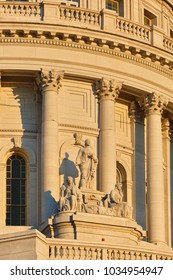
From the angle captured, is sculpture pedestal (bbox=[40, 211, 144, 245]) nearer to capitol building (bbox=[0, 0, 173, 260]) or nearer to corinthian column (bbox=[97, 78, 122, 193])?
capitol building (bbox=[0, 0, 173, 260])

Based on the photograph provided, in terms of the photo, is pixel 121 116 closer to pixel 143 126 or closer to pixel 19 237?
pixel 143 126

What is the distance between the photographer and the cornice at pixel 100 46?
2276 inches

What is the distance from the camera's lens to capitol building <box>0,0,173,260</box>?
57219mm

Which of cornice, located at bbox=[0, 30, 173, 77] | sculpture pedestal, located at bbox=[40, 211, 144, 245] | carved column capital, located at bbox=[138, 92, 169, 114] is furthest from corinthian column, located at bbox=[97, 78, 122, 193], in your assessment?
sculpture pedestal, located at bbox=[40, 211, 144, 245]

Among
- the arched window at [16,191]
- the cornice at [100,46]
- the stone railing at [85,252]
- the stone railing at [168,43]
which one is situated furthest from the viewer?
the stone railing at [168,43]

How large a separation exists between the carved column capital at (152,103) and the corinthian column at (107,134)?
1690 mm

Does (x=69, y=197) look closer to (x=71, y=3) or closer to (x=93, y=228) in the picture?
(x=93, y=228)

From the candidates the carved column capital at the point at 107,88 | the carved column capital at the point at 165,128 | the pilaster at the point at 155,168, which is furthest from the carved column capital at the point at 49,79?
the carved column capital at the point at 165,128

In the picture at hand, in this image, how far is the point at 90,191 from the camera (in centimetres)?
5472

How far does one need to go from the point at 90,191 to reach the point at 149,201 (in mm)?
5198

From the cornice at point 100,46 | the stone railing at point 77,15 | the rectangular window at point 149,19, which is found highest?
the rectangular window at point 149,19

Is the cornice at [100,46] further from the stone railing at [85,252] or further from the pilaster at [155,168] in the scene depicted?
the stone railing at [85,252]

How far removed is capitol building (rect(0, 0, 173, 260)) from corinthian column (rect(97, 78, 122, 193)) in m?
0.04

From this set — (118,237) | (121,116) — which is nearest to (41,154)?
(121,116)
